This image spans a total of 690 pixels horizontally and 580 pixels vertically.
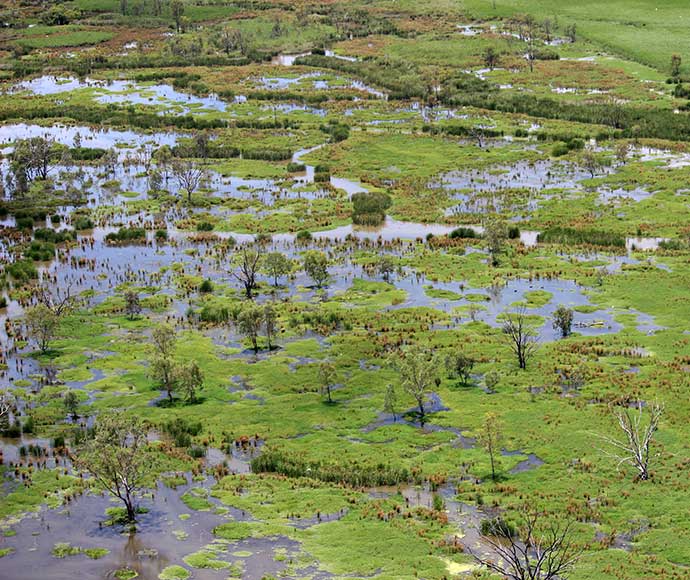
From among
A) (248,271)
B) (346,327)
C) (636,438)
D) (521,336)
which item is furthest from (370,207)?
(636,438)

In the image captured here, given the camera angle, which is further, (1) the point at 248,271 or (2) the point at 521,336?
(1) the point at 248,271

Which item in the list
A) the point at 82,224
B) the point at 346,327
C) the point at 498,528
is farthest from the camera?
the point at 82,224

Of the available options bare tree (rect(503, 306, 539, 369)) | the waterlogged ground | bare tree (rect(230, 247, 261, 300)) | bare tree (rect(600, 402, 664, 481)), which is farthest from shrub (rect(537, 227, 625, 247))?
bare tree (rect(600, 402, 664, 481))

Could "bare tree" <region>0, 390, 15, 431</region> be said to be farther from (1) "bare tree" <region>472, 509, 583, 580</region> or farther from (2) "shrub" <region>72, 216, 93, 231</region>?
(2) "shrub" <region>72, 216, 93, 231</region>

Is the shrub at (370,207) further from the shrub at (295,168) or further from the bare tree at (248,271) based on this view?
the bare tree at (248,271)

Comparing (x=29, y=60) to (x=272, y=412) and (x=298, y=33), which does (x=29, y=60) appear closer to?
(x=298, y=33)

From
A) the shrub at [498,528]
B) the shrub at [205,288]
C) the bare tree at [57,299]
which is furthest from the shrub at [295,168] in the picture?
the shrub at [498,528]

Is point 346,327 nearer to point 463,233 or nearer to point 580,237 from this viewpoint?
point 463,233

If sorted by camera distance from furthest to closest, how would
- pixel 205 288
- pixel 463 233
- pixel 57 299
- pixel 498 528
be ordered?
pixel 463 233
pixel 205 288
pixel 57 299
pixel 498 528
